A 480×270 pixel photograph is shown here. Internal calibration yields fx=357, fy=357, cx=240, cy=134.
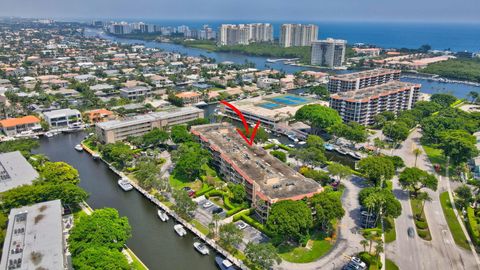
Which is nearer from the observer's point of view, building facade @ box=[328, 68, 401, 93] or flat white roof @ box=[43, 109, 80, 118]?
flat white roof @ box=[43, 109, 80, 118]

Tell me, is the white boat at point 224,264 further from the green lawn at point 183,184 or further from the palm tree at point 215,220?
the green lawn at point 183,184

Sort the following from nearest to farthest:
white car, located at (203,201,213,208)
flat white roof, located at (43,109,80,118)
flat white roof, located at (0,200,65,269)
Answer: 1. flat white roof, located at (0,200,65,269)
2. white car, located at (203,201,213,208)
3. flat white roof, located at (43,109,80,118)

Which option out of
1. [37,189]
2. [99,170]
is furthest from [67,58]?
[37,189]

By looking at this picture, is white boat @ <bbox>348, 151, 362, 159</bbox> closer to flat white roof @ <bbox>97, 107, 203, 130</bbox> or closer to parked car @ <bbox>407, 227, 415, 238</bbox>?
parked car @ <bbox>407, 227, 415, 238</bbox>

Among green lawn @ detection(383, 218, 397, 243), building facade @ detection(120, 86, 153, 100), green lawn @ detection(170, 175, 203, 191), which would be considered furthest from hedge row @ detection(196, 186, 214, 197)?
building facade @ detection(120, 86, 153, 100)

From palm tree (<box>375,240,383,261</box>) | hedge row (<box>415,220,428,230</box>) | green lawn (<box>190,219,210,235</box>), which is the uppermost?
palm tree (<box>375,240,383,261</box>)

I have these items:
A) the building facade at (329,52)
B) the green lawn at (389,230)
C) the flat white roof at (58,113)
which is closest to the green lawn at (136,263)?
the green lawn at (389,230)

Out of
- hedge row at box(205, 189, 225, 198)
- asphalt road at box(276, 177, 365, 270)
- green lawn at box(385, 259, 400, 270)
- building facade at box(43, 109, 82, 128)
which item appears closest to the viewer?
green lawn at box(385, 259, 400, 270)

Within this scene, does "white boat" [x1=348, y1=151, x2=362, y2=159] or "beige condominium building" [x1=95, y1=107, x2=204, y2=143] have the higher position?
"beige condominium building" [x1=95, y1=107, x2=204, y2=143]
